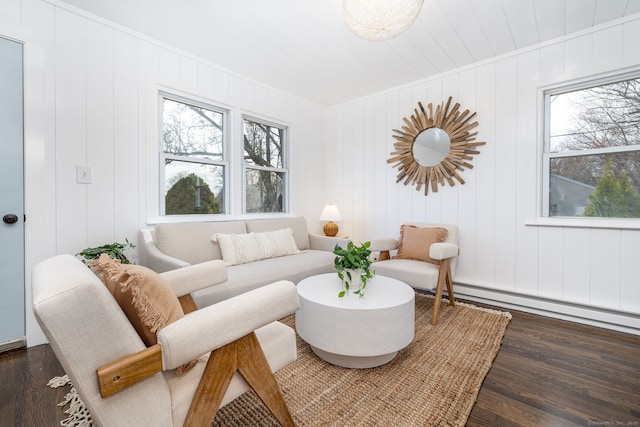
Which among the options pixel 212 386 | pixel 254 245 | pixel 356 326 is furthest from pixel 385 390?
pixel 254 245

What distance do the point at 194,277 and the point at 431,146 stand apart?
283cm

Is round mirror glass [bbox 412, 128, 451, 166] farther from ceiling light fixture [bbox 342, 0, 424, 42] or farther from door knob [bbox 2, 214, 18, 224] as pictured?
door knob [bbox 2, 214, 18, 224]

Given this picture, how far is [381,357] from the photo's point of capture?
172cm

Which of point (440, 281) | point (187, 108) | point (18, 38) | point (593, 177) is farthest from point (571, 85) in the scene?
point (18, 38)

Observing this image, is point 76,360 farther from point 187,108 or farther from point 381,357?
point 187,108

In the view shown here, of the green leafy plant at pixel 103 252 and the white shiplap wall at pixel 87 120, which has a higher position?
the white shiplap wall at pixel 87 120

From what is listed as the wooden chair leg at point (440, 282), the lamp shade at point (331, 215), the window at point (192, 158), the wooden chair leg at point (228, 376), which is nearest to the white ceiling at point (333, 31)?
the window at point (192, 158)

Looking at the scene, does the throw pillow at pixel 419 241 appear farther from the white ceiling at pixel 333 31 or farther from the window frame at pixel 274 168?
the white ceiling at pixel 333 31

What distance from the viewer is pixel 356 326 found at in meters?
A: 1.58

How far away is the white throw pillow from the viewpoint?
2572 mm

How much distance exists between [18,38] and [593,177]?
178 inches

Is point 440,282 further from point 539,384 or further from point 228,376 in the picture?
point 228,376

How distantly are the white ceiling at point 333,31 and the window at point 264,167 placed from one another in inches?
25.7

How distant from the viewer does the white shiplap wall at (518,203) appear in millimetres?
2318
